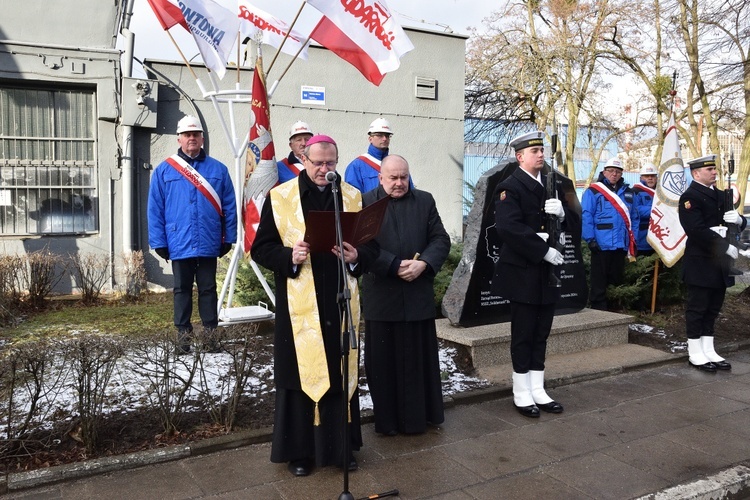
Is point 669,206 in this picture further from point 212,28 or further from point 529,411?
point 212,28

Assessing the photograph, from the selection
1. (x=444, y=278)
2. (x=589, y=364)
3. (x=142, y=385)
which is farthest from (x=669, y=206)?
(x=142, y=385)

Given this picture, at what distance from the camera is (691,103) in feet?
57.5

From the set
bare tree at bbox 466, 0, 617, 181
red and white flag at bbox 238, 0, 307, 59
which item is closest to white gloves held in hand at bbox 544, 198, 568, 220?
A: red and white flag at bbox 238, 0, 307, 59

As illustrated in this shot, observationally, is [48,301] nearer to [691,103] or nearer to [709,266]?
[709,266]

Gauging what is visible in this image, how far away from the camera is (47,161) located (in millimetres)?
10133

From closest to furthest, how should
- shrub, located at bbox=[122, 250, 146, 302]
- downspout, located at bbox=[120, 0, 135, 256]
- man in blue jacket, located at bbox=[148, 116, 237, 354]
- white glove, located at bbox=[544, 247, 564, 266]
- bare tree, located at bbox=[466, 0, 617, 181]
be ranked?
white glove, located at bbox=[544, 247, 564, 266] < man in blue jacket, located at bbox=[148, 116, 237, 354] < shrub, located at bbox=[122, 250, 146, 302] < downspout, located at bbox=[120, 0, 135, 256] < bare tree, located at bbox=[466, 0, 617, 181]

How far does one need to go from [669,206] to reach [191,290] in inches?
247

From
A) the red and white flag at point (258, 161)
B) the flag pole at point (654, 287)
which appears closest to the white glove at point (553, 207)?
the red and white flag at point (258, 161)

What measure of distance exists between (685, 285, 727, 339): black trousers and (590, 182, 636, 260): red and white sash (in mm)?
2190

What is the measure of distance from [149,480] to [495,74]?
16595 millimetres

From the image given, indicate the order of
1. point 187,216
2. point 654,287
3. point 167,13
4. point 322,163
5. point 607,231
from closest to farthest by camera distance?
1. point 322,163
2. point 187,216
3. point 167,13
4. point 607,231
5. point 654,287

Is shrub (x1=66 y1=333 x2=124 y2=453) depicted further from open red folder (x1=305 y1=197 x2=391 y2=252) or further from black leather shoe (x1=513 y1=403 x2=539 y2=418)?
black leather shoe (x1=513 y1=403 x2=539 y2=418)

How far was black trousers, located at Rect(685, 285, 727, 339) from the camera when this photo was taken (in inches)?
257

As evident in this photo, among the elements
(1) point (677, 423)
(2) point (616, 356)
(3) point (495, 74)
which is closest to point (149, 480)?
(1) point (677, 423)
